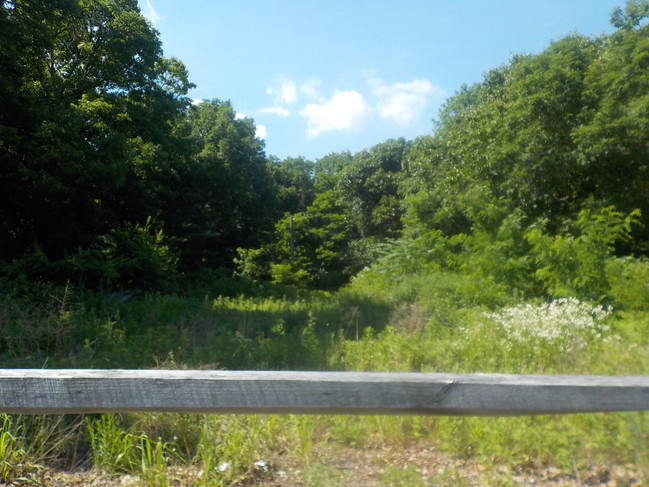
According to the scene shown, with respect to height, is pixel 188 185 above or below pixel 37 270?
above

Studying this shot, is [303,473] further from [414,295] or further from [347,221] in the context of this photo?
[347,221]

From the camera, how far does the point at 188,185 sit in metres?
26.7

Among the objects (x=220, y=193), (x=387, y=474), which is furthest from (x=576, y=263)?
(x=220, y=193)

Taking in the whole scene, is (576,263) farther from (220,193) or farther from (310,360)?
(220,193)

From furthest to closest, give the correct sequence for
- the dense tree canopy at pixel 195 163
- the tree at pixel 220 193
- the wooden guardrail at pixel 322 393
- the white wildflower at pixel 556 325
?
the tree at pixel 220 193, the dense tree canopy at pixel 195 163, the white wildflower at pixel 556 325, the wooden guardrail at pixel 322 393

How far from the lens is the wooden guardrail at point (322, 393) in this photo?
2.01 m

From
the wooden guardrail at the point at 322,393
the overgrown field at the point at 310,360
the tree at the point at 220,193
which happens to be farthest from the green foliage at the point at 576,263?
the tree at the point at 220,193

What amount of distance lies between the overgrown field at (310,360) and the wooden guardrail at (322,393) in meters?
0.90

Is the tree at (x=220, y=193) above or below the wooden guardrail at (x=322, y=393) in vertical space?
above

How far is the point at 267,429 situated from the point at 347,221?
3774 centimetres

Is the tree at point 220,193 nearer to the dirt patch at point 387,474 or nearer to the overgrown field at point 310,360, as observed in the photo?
the overgrown field at point 310,360

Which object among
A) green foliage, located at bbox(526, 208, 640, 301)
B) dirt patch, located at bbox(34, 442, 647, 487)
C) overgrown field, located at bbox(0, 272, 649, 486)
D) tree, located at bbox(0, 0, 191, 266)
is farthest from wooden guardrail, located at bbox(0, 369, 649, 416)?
tree, located at bbox(0, 0, 191, 266)

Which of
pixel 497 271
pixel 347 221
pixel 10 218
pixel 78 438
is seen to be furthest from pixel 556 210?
pixel 347 221

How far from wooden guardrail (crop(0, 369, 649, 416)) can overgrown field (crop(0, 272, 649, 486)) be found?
0.90 m
